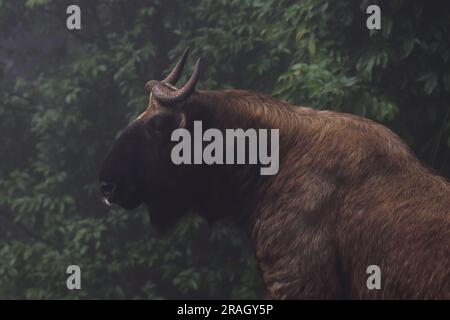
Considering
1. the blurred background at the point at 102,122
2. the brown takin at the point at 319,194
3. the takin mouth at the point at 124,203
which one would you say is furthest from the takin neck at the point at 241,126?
the blurred background at the point at 102,122

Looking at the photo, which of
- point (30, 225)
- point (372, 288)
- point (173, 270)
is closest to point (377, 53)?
point (372, 288)

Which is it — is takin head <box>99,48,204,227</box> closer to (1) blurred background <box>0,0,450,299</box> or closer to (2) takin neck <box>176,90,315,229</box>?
(2) takin neck <box>176,90,315,229</box>

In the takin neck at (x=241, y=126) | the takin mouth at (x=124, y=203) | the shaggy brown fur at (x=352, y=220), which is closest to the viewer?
the shaggy brown fur at (x=352, y=220)

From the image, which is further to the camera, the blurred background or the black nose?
the blurred background

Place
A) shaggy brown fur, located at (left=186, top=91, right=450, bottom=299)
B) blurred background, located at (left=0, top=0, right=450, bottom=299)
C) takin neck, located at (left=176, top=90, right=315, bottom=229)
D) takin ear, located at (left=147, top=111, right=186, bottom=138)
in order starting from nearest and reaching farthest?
shaggy brown fur, located at (left=186, top=91, right=450, bottom=299), takin neck, located at (left=176, top=90, right=315, bottom=229), takin ear, located at (left=147, top=111, right=186, bottom=138), blurred background, located at (left=0, top=0, right=450, bottom=299)

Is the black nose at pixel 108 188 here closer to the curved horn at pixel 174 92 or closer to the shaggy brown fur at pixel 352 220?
the curved horn at pixel 174 92

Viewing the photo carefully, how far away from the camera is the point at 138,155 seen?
504 centimetres

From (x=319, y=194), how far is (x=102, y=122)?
3331 mm

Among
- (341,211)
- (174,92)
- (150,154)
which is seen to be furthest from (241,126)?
(341,211)

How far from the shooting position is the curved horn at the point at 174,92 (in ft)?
16.1

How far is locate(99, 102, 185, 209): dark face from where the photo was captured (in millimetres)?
5004

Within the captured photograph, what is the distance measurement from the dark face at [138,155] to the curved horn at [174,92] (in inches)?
3.0

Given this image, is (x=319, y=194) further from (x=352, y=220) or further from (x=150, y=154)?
(x=150, y=154)

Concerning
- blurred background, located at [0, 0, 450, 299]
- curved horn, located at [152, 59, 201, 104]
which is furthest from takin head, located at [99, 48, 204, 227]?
blurred background, located at [0, 0, 450, 299]
